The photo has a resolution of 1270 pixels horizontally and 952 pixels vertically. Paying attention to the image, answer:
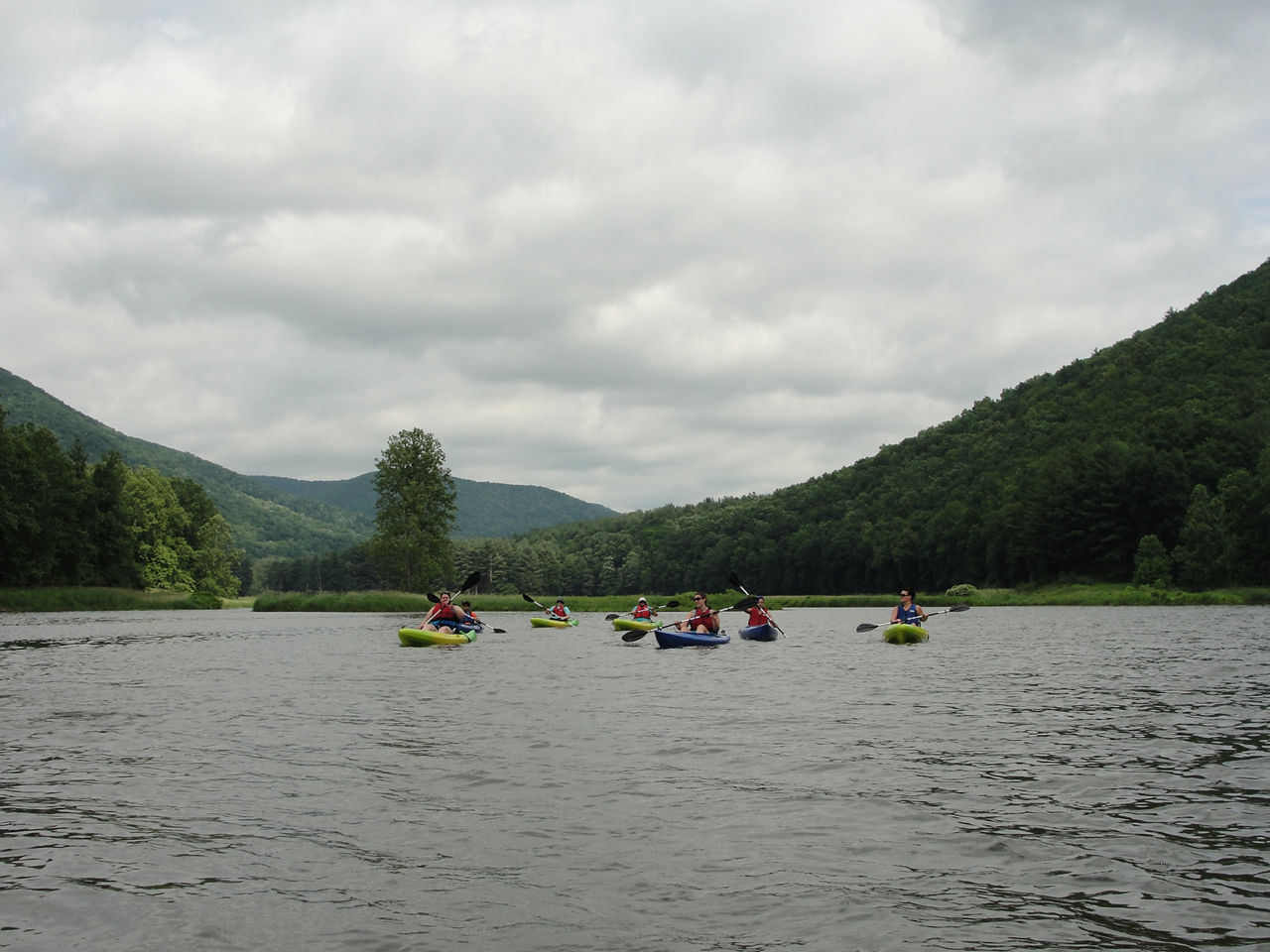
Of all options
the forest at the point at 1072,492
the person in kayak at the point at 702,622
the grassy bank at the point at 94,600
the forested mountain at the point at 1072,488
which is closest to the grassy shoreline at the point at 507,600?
the grassy bank at the point at 94,600

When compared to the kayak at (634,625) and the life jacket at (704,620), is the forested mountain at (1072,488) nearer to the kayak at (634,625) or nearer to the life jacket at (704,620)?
→ the kayak at (634,625)

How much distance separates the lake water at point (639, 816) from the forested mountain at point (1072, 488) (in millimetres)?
56492

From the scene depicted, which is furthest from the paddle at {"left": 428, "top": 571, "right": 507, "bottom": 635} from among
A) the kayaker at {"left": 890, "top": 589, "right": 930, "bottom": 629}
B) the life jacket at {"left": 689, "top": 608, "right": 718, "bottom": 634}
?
the kayaker at {"left": 890, "top": 589, "right": 930, "bottom": 629}

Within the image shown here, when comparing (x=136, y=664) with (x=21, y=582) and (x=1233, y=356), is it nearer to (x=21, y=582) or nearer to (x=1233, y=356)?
(x=21, y=582)

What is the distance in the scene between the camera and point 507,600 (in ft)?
210

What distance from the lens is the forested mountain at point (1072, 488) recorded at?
2776 inches

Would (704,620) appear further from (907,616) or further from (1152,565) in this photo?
(1152,565)

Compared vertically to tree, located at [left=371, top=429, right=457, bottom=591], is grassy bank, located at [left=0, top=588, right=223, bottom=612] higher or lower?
lower

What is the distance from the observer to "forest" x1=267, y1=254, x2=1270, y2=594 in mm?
65750

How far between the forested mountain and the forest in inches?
6.3

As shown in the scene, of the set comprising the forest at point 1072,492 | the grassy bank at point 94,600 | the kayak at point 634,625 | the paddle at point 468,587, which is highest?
the forest at point 1072,492

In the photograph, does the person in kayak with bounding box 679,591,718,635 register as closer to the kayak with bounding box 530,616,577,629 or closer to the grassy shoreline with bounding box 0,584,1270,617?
the kayak with bounding box 530,616,577,629

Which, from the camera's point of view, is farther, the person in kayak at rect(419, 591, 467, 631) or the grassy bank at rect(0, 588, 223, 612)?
the grassy bank at rect(0, 588, 223, 612)

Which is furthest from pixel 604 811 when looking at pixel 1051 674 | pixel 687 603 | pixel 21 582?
pixel 21 582
